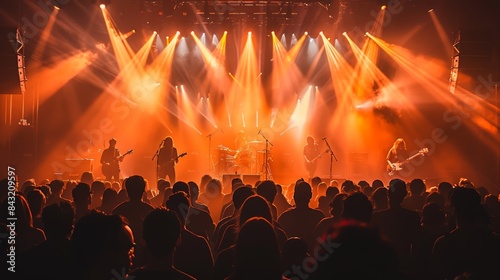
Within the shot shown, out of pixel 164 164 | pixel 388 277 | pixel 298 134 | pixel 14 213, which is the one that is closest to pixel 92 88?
pixel 164 164

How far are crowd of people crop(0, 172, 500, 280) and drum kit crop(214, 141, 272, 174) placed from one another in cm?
1371

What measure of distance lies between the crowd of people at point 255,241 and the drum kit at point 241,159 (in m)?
13.7

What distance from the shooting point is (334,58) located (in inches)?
908

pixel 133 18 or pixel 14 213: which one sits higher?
pixel 133 18

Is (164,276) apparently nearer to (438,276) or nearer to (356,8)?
(438,276)

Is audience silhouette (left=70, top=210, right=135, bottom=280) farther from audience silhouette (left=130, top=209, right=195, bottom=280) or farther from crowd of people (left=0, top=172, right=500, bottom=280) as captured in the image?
audience silhouette (left=130, top=209, right=195, bottom=280)

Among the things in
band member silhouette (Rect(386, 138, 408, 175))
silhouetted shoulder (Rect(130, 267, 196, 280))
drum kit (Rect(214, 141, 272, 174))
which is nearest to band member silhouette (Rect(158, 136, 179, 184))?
drum kit (Rect(214, 141, 272, 174))

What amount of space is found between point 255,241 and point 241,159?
18.1 meters

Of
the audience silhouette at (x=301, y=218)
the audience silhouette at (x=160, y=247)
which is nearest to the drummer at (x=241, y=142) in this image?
the audience silhouette at (x=301, y=218)

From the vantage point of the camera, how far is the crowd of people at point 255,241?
1909 mm

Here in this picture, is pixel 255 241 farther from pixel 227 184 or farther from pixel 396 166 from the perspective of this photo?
pixel 396 166

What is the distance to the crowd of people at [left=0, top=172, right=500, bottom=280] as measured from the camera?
6.26 ft

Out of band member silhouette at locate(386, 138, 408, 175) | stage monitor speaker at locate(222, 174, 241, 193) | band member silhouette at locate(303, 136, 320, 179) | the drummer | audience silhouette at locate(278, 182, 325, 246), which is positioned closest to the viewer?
audience silhouette at locate(278, 182, 325, 246)

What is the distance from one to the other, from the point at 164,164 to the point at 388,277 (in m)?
13.6
